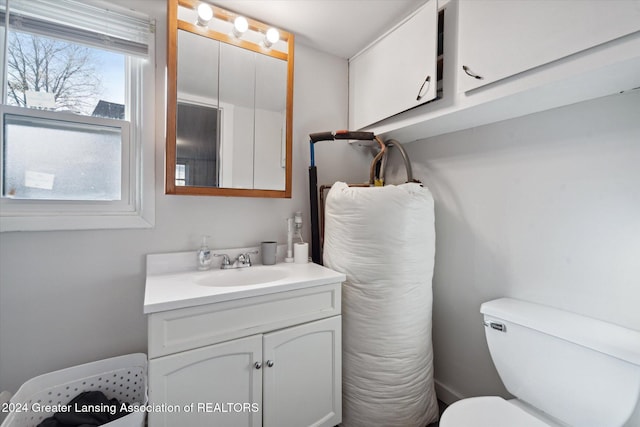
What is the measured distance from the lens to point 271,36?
59.1 inches

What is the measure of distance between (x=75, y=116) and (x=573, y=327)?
2.16 m

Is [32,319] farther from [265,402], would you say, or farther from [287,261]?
[287,261]

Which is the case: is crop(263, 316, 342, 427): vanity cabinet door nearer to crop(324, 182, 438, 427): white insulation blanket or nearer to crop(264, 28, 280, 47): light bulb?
crop(324, 182, 438, 427): white insulation blanket

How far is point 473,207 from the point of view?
4.66 ft

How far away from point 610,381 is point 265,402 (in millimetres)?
1158

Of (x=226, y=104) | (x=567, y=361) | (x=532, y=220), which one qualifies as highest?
(x=226, y=104)

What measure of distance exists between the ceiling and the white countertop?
52.6 inches

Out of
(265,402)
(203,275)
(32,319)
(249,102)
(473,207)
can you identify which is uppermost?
(249,102)

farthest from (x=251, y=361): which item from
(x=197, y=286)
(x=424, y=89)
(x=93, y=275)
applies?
(x=424, y=89)

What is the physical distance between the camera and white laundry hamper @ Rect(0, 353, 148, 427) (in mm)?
959

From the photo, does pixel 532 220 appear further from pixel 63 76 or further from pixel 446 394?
pixel 63 76

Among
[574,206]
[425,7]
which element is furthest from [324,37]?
[574,206]

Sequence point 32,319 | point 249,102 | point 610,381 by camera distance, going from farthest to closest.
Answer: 1. point 249,102
2. point 32,319
3. point 610,381

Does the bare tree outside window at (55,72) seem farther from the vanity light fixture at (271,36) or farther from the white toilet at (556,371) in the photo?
the white toilet at (556,371)
